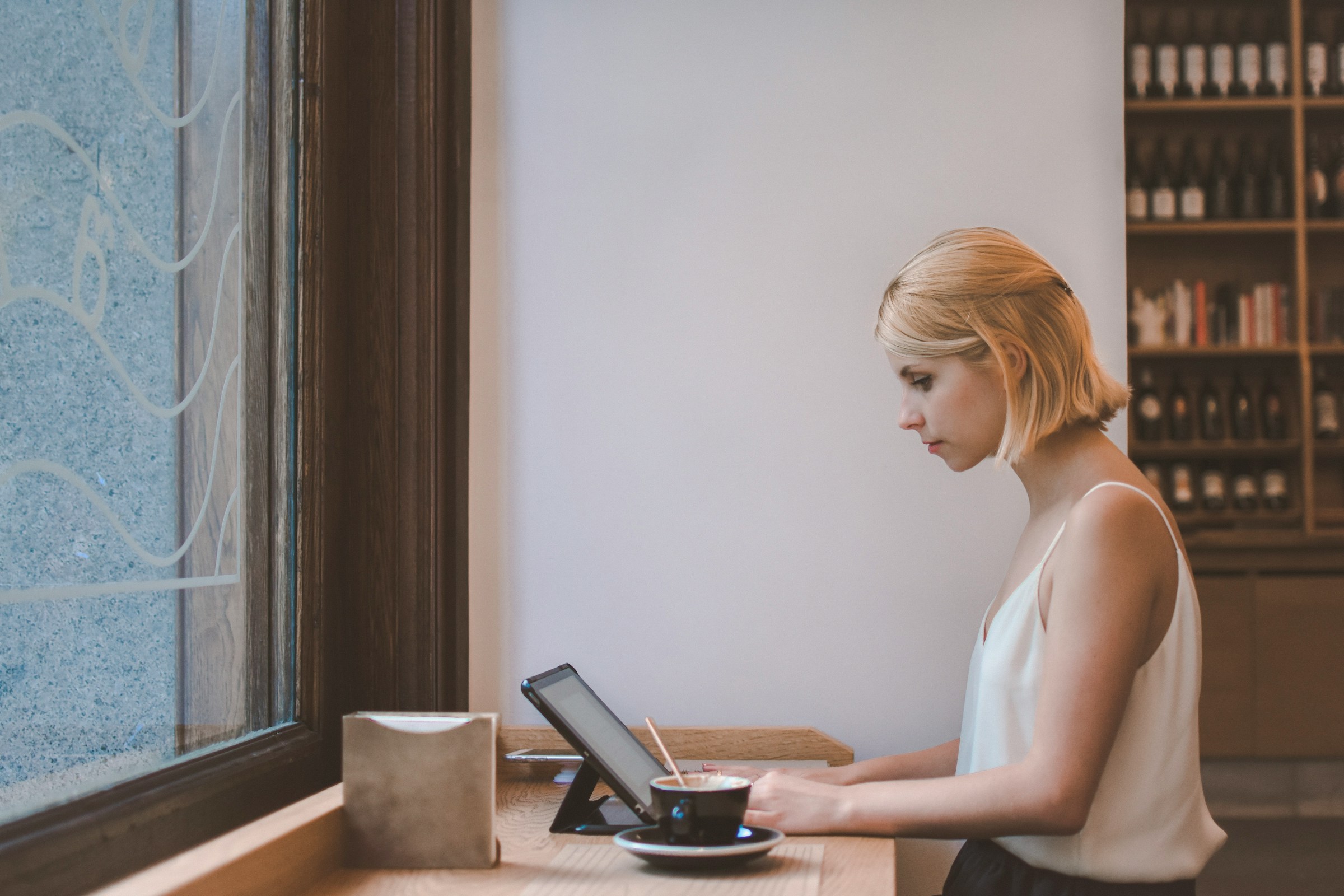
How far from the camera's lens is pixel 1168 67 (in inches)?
163

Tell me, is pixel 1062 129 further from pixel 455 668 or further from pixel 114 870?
pixel 114 870

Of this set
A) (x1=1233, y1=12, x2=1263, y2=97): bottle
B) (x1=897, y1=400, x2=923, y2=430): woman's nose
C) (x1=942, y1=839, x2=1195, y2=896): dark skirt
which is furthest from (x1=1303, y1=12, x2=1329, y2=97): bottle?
(x1=942, y1=839, x2=1195, y2=896): dark skirt

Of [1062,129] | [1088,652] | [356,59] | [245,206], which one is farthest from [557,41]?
[1088,652]

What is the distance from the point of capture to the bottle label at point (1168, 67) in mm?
4137

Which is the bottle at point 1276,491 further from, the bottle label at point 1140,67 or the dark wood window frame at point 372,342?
the dark wood window frame at point 372,342

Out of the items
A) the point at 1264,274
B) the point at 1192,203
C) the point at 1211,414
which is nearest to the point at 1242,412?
the point at 1211,414

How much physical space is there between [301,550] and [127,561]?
41cm

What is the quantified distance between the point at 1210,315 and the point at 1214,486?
0.64 meters

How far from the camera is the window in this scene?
902 millimetres

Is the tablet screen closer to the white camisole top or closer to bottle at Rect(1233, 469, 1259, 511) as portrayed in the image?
the white camisole top

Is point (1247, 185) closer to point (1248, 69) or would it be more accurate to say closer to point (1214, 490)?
point (1248, 69)

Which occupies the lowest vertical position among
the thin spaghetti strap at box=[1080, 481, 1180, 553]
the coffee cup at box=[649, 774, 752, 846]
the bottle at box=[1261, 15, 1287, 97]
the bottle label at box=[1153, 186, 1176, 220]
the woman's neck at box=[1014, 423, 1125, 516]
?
the coffee cup at box=[649, 774, 752, 846]

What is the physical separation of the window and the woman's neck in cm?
95

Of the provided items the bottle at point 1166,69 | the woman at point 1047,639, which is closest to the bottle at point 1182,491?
the bottle at point 1166,69
